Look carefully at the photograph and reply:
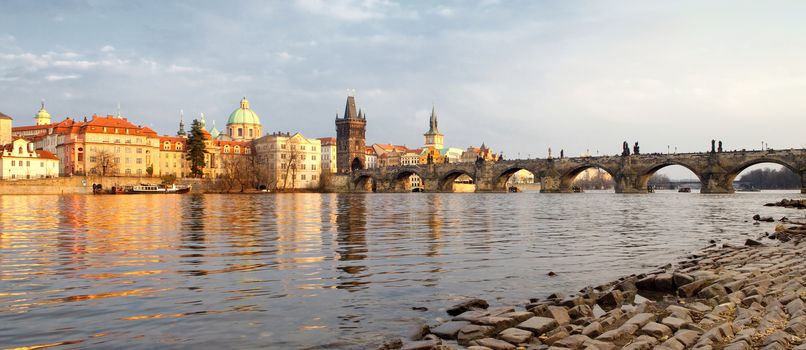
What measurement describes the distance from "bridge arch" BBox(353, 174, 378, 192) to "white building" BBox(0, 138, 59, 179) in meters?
61.5

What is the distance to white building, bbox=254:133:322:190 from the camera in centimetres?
14038

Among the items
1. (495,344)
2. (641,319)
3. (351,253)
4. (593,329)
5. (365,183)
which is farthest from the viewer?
(365,183)

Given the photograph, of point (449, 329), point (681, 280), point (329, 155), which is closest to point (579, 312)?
point (449, 329)

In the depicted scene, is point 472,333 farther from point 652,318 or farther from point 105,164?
point 105,164

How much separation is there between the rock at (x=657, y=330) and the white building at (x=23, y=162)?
112 meters

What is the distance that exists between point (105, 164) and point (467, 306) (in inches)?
4474

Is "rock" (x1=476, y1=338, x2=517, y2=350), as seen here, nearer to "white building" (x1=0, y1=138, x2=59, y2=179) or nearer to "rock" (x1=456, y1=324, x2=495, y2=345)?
"rock" (x1=456, y1=324, x2=495, y2=345)

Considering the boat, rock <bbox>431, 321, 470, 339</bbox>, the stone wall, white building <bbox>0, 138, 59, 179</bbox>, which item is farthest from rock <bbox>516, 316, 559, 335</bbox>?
white building <bbox>0, 138, 59, 179</bbox>

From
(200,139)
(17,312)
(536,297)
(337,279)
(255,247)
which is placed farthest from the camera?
(200,139)

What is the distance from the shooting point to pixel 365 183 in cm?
14612

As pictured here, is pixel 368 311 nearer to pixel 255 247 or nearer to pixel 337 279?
pixel 337 279

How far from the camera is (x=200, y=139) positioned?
4481 inches

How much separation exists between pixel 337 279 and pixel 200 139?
357 ft

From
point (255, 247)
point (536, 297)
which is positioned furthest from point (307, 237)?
point (536, 297)
